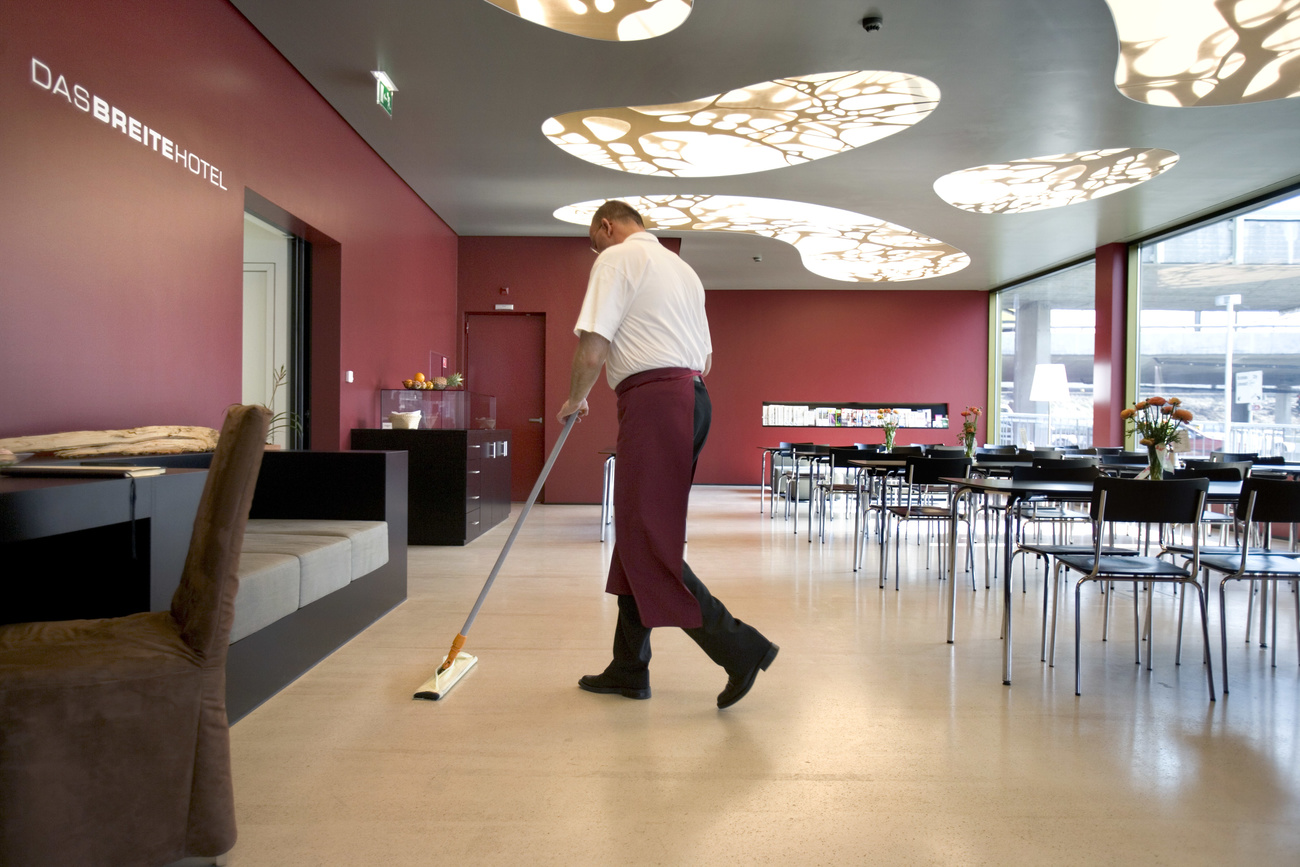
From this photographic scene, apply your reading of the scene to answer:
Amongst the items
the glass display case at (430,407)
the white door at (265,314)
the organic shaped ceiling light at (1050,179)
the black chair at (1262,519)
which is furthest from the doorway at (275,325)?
the organic shaped ceiling light at (1050,179)

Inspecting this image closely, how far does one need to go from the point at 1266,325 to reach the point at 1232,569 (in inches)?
220

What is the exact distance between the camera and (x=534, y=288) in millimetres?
8539

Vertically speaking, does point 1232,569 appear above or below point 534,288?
below

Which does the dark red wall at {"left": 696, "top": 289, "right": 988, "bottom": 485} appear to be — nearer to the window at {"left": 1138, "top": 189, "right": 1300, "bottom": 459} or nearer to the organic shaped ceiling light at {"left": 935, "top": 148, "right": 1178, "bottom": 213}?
the window at {"left": 1138, "top": 189, "right": 1300, "bottom": 459}

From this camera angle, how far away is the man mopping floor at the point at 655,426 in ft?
7.35

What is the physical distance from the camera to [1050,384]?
9898mm

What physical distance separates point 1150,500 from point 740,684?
1.51m

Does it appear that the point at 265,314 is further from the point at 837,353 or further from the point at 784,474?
the point at 837,353

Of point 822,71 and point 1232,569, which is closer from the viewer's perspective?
point 1232,569

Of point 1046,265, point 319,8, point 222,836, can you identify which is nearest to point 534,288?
point 319,8

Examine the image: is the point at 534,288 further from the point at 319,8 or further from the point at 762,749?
the point at 762,749

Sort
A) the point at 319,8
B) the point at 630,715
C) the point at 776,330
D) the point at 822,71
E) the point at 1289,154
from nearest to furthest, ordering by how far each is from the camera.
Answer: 1. the point at 630,715
2. the point at 319,8
3. the point at 822,71
4. the point at 1289,154
5. the point at 776,330

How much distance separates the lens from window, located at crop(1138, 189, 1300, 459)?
6574 mm

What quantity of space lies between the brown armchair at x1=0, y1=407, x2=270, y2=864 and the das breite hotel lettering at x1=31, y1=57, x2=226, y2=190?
2.19m
